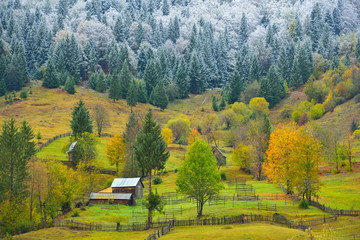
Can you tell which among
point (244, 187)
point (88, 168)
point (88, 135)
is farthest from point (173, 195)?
point (88, 135)

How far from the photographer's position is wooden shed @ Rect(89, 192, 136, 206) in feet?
210

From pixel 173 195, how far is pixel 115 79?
273ft

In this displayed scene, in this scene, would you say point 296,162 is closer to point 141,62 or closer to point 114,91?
point 114,91

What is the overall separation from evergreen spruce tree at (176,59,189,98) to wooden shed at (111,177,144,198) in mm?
93898

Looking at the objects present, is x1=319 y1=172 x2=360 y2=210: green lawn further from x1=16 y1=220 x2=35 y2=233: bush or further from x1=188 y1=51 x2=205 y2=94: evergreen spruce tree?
x1=188 y1=51 x2=205 y2=94: evergreen spruce tree

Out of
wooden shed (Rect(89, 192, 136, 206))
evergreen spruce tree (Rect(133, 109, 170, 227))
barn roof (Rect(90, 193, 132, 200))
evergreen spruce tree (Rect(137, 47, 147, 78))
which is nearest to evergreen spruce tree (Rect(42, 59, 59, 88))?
evergreen spruce tree (Rect(137, 47, 147, 78))

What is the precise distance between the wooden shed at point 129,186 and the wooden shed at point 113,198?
137cm

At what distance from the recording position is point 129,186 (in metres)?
65.5

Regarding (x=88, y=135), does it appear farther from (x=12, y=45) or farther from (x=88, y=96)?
(x=12, y=45)

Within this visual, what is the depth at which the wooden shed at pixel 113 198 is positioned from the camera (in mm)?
64000

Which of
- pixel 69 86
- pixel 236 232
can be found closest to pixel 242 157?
pixel 236 232

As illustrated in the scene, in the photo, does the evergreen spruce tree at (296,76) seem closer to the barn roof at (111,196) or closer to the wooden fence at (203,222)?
the barn roof at (111,196)

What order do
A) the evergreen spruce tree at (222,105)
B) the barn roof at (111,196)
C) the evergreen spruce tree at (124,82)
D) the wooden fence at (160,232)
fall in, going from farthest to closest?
the evergreen spruce tree at (124,82) → the evergreen spruce tree at (222,105) → the barn roof at (111,196) → the wooden fence at (160,232)

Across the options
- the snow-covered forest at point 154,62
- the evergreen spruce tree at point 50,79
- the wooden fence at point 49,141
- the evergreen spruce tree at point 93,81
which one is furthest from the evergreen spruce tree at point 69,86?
the wooden fence at point 49,141
